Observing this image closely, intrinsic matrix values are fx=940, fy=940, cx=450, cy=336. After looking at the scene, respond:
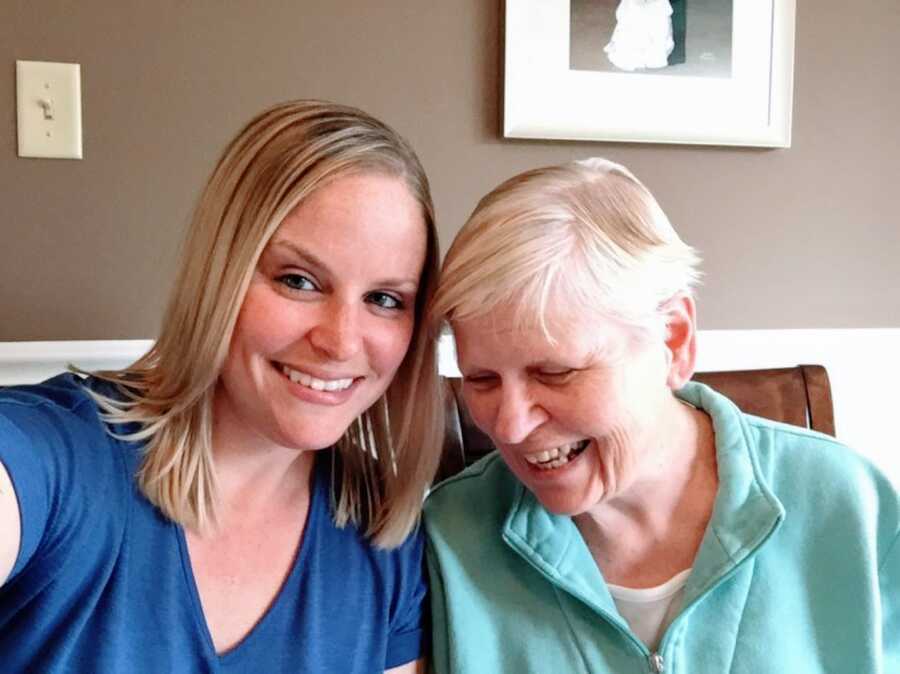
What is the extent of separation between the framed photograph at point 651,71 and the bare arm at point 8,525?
1093mm

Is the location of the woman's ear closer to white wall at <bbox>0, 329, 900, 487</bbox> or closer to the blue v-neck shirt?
the blue v-neck shirt

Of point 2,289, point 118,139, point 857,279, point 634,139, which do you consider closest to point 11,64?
point 118,139

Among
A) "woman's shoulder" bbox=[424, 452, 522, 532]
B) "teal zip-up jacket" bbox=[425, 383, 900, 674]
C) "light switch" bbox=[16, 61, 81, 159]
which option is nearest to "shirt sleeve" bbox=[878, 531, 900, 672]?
"teal zip-up jacket" bbox=[425, 383, 900, 674]

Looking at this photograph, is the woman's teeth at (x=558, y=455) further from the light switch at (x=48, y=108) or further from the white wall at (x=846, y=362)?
the light switch at (x=48, y=108)

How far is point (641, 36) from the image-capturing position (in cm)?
173

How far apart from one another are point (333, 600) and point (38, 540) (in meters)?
0.37

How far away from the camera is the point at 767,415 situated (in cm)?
150

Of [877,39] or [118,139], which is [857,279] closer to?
[877,39]

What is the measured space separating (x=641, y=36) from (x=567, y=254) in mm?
874

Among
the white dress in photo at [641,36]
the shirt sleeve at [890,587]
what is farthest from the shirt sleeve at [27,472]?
the white dress in photo at [641,36]

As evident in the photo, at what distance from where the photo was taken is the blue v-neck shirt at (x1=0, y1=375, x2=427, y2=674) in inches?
36.3

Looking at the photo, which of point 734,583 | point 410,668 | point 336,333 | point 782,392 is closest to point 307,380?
point 336,333

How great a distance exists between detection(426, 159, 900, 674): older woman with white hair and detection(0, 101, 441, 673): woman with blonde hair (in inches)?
4.1

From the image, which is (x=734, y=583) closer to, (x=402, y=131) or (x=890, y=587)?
(x=890, y=587)
